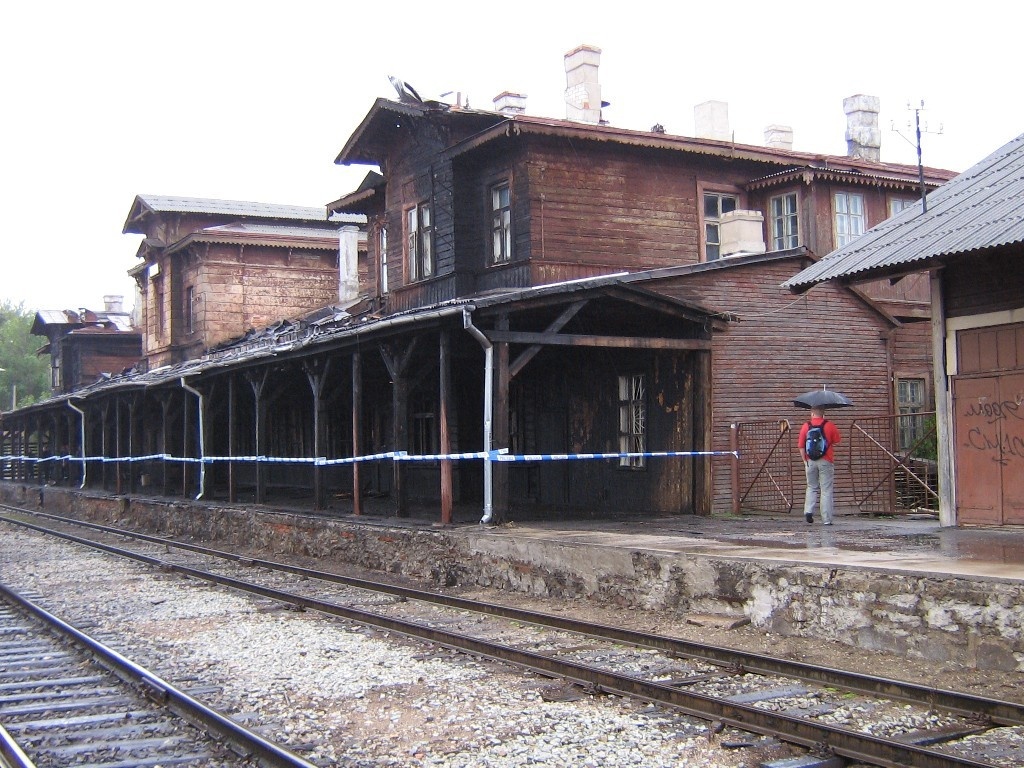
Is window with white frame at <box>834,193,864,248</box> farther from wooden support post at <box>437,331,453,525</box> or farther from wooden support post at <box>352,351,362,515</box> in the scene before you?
wooden support post at <box>437,331,453,525</box>

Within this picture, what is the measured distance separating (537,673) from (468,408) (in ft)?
40.9

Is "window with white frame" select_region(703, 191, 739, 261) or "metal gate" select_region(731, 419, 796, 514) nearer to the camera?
"metal gate" select_region(731, 419, 796, 514)

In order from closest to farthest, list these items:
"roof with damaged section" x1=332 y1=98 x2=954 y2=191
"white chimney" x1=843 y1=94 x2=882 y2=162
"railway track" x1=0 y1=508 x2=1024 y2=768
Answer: "railway track" x1=0 y1=508 x2=1024 y2=768 → "roof with damaged section" x1=332 y1=98 x2=954 y2=191 → "white chimney" x1=843 y1=94 x2=882 y2=162

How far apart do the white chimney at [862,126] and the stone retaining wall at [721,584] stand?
1442cm

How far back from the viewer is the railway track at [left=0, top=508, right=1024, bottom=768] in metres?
5.57

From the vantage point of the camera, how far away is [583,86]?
880 inches

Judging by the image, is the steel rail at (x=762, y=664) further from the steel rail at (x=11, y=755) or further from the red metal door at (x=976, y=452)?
the red metal door at (x=976, y=452)

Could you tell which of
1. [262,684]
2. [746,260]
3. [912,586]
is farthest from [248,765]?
[746,260]

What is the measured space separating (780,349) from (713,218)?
164 inches

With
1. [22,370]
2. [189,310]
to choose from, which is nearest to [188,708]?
[189,310]

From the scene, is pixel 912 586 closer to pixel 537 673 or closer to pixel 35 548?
pixel 537 673

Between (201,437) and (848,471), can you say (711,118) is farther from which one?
(201,437)

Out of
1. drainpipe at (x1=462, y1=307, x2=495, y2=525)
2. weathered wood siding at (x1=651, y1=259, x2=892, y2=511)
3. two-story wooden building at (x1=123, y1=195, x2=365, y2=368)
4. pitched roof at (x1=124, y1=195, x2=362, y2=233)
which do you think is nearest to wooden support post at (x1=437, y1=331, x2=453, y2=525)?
drainpipe at (x1=462, y1=307, x2=495, y2=525)

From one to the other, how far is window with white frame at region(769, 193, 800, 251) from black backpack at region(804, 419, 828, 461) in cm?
779
